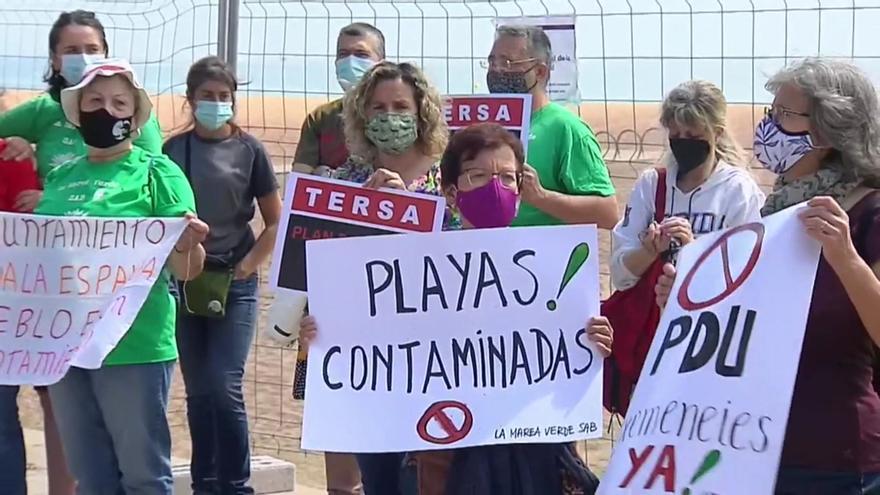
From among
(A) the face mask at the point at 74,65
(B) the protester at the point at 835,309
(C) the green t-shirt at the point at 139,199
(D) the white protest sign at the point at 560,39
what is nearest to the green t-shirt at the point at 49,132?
(A) the face mask at the point at 74,65

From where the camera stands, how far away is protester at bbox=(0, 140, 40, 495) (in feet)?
17.9

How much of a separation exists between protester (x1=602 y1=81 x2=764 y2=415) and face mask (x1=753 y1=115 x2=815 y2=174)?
3.76 feet

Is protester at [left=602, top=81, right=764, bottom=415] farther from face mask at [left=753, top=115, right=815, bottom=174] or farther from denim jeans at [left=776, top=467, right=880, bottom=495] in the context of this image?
denim jeans at [left=776, top=467, right=880, bottom=495]

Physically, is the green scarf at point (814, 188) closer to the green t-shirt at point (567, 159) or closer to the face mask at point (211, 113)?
the green t-shirt at point (567, 159)

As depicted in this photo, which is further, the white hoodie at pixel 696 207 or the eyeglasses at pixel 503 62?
the eyeglasses at pixel 503 62

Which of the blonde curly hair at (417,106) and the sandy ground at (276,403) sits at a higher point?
the blonde curly hair at (417,106)

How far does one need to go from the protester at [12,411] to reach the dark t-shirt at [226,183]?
77cm

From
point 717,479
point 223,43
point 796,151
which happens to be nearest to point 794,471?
point 717,479

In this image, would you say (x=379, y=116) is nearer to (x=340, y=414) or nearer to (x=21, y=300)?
(x=340, y=414)

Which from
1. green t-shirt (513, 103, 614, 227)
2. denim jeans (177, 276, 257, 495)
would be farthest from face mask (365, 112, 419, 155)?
denim jeans (177, 276, 257, 495)

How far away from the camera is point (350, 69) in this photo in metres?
6.05

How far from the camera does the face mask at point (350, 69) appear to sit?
6035 mm

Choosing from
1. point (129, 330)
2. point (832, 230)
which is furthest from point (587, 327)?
point (129, 330)

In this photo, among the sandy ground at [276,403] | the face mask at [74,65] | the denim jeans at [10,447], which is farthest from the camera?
the sandy ground at [276,403]
